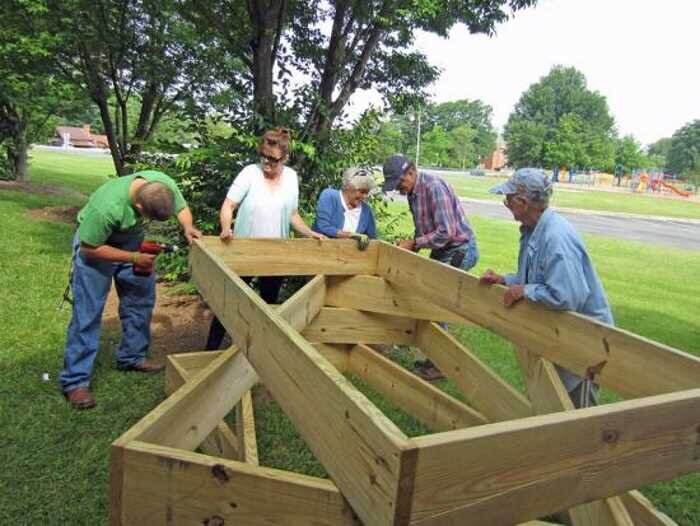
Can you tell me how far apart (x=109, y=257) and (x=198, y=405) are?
174 cm

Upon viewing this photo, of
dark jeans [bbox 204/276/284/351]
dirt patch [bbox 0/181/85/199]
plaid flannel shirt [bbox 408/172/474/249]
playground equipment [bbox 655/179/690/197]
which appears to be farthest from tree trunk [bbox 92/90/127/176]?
playground equipment [bbox 655/179/690/197]

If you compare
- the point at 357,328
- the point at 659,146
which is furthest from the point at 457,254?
the point at 659,146

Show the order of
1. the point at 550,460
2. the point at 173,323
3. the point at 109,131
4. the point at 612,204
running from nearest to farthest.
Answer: the point at 550,460 → the point at 173,323 → the point at 109,131 → the point at 612,204

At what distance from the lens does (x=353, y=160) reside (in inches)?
291

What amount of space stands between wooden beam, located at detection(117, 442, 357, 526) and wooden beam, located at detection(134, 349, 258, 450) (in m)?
0.15

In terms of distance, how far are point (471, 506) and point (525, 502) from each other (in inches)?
7.3

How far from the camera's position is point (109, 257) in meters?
3.84

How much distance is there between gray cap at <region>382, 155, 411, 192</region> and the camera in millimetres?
4469

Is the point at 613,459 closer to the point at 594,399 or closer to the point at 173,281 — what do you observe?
the point at 594,399

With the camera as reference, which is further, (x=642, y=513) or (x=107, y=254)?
(x=107, y=254)

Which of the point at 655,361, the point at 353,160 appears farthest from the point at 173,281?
the point at 655,361

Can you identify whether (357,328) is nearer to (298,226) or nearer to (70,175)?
(298,226)

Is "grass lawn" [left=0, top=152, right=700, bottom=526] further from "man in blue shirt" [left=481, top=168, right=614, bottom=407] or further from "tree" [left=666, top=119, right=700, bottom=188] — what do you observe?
"tree" [left=666, top=119, right=700, bottom=188]

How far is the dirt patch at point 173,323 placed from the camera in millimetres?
5578
